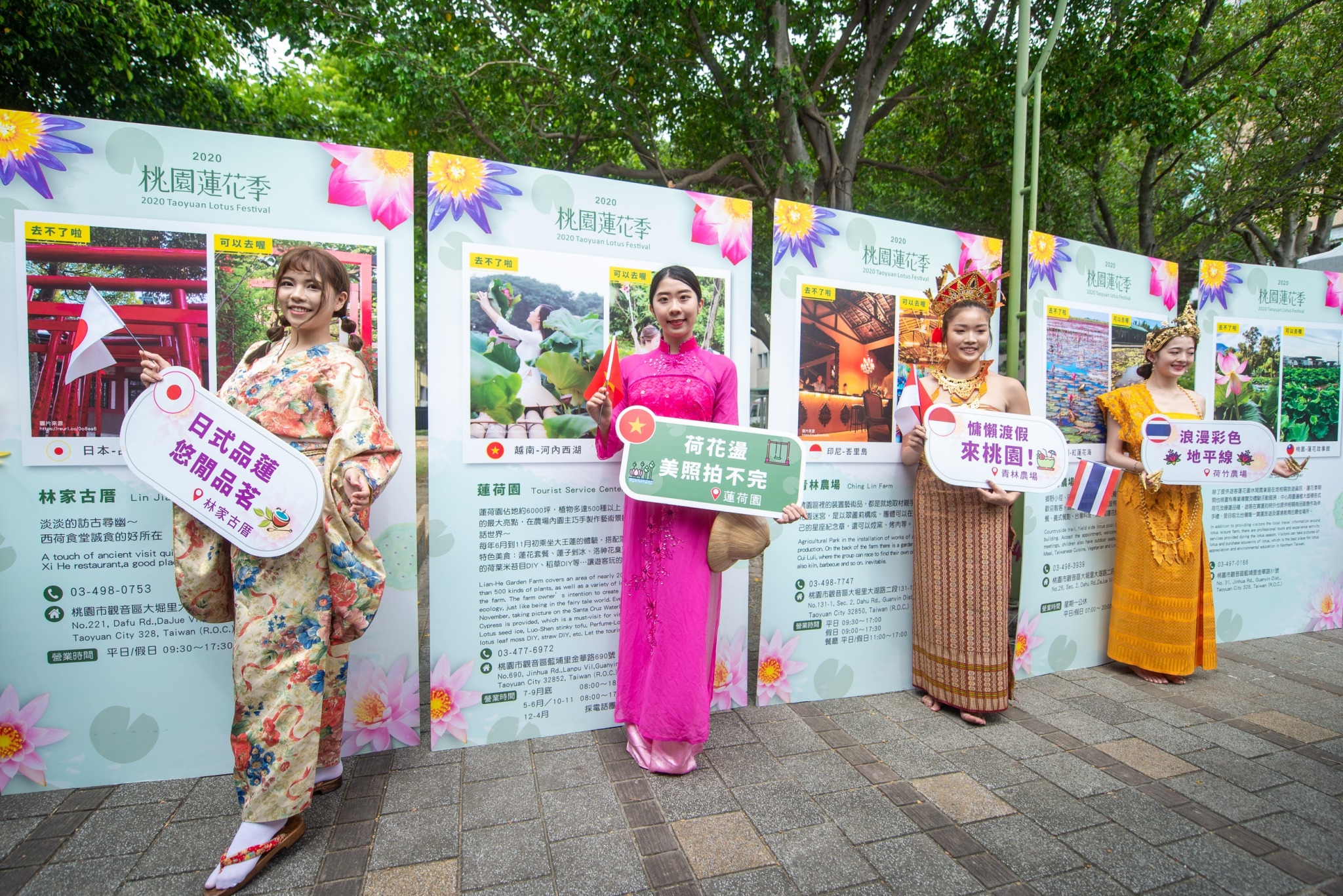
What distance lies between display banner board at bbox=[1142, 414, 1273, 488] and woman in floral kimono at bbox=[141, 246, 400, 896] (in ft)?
11.7

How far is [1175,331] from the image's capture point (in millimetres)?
3250

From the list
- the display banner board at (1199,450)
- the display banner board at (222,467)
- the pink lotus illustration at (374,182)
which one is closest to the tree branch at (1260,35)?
the display banner board at (1199,450)

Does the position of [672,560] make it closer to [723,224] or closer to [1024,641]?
[723,224]

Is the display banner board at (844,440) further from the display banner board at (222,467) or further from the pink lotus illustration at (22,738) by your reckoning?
the pink lotus illustration at (22,738)

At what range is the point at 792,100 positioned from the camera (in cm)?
621

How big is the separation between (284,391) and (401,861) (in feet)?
4.86

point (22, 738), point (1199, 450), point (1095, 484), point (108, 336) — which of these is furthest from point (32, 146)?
point (1199, 450)

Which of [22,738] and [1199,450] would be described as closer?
[22,738]

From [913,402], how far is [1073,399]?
121 centimetres

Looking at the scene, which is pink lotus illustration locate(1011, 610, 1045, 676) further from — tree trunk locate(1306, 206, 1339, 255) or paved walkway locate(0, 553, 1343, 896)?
tree trunk locate(1306, 206, 1339, 255)

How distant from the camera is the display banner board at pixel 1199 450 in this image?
3.19 meters

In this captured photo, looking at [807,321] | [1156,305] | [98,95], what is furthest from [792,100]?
[98,95]

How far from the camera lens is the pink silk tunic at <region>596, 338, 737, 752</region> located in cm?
238

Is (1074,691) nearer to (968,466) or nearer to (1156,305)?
(968,466)
